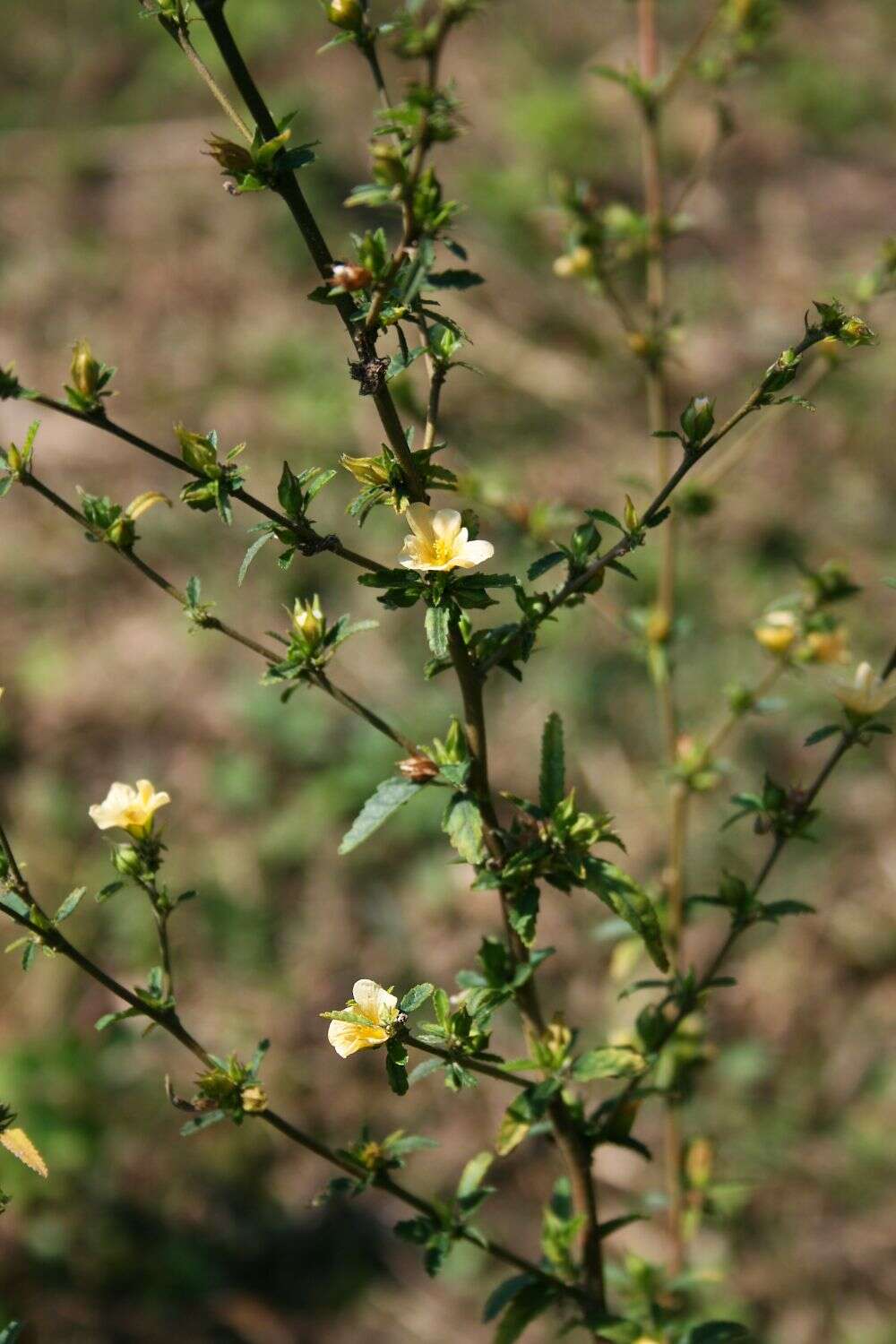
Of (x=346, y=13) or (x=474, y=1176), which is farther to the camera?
(x=474, y=1176)

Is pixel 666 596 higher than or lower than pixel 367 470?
higher

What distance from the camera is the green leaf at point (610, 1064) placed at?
5.78ft

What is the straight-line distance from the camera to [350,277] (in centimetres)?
138

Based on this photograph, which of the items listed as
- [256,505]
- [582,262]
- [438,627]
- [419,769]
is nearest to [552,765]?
[419,769]

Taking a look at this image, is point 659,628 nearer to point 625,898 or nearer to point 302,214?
point 625,898

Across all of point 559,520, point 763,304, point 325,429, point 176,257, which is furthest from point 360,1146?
point 176,257

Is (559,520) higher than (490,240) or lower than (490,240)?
lower

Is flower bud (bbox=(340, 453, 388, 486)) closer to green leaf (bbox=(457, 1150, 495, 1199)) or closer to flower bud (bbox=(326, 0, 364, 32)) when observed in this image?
flower bud (bbox=(326, 0, 364, 32))

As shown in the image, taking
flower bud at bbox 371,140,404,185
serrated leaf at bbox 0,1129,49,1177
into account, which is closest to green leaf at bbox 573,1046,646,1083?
serrated leaf at bbox 0,1129,49,1177

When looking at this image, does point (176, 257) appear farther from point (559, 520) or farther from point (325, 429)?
point (559, 520)

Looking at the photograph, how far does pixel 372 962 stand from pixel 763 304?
3.31 meters

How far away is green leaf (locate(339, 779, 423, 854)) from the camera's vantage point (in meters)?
1.61

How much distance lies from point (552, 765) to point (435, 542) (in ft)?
1.32

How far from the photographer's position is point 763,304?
534 centimetres
